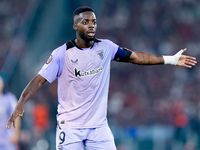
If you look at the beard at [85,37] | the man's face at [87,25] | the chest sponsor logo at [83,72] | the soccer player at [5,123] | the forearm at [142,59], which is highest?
the man's face at [87,25]

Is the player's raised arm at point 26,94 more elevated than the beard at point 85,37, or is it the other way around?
the beard at point 85,37

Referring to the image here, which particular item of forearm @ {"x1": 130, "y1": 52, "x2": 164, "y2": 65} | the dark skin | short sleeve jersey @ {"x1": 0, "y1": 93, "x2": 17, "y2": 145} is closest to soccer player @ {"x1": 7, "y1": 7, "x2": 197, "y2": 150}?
the dark skin

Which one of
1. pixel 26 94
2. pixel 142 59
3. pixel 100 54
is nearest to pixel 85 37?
pixel 100 54

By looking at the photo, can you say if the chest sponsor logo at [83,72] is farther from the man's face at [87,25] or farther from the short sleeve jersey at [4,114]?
the short sleeve jersey at [4,114]

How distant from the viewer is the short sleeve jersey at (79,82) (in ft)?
18.9

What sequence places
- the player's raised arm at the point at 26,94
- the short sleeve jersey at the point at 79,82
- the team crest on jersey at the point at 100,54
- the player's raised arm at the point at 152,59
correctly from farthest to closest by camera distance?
1. the player's raised arm at the point at 152,59
2. the team crest on jersey at the point at 100,54
3. the short sleeve jersey at the point at 79,82
4. the player's raised arm at the point at 26,94

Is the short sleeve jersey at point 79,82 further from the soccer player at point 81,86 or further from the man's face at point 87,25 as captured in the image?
the man's face at point 87,25

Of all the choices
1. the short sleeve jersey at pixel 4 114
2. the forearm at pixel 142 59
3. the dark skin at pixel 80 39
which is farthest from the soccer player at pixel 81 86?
the short sleeve jersey at pixel 4 114

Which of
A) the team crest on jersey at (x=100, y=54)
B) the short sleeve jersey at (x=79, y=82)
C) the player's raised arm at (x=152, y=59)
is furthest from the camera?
the player's raised arm at (x=152, y=59)

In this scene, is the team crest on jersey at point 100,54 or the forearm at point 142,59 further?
the forearm at point 142,59

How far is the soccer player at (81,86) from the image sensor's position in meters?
5.77

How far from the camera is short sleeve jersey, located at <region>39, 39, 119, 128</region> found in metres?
5.77

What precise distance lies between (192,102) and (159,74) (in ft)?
8.70

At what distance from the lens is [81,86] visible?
5.79 m
